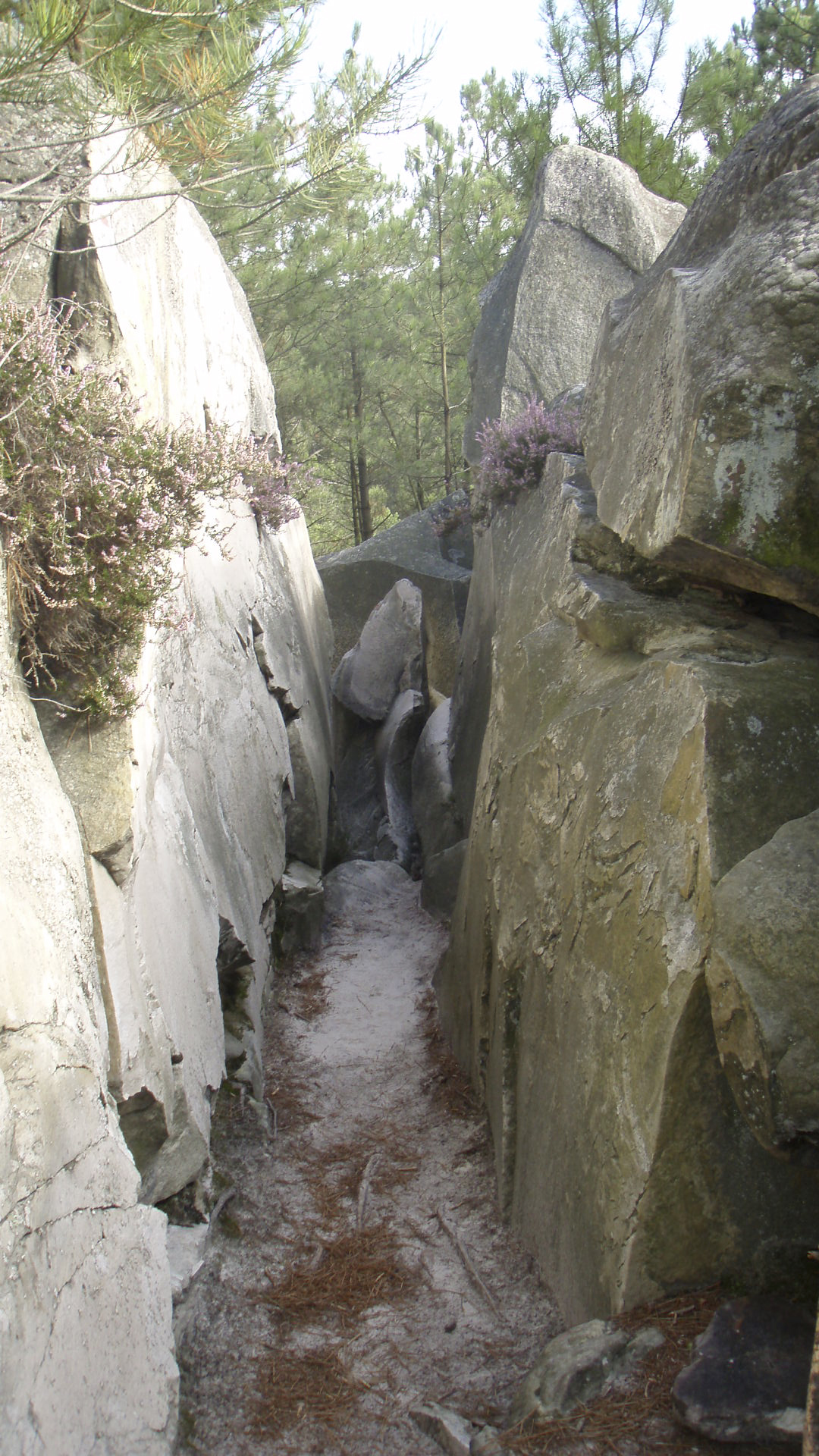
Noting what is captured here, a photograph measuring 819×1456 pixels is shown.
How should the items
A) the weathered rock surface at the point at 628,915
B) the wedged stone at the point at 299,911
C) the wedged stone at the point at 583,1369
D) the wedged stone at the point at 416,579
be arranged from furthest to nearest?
the wedged stone at the point at 416,579, the wedged stone at the point at 299,911, the weathered rock surface at the point at 628,915, the wedged stone at the point at 583,1369

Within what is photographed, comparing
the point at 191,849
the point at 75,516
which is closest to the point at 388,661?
the point at 191,849

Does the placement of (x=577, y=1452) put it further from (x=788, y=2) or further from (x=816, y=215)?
(x=788, y=2)

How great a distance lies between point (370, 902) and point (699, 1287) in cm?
611

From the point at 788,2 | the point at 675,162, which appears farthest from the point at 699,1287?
the point at 788,2

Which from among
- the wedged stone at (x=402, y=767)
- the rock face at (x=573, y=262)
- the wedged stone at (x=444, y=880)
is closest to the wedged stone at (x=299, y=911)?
the wedged stone at (x=444, y=880)

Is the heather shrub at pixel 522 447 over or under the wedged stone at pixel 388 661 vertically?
over

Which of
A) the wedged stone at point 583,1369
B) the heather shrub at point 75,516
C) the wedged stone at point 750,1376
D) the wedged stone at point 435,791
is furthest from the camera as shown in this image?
the wedged stone at point 435,791

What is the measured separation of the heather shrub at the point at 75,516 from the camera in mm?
2883

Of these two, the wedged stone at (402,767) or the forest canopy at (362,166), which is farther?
the wedged stone at (402,767)

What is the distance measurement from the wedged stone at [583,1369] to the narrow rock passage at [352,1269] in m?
0.35

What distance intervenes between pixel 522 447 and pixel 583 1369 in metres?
5.54

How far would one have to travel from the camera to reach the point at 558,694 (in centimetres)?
439

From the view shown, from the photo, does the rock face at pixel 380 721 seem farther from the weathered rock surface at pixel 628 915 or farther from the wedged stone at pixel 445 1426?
the wedged stone at pixel 445 1426

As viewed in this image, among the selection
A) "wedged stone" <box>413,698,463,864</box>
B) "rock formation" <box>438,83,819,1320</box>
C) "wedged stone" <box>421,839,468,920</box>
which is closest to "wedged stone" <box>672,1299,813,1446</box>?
"rock formation" <box>438,83,819,1320</box>
